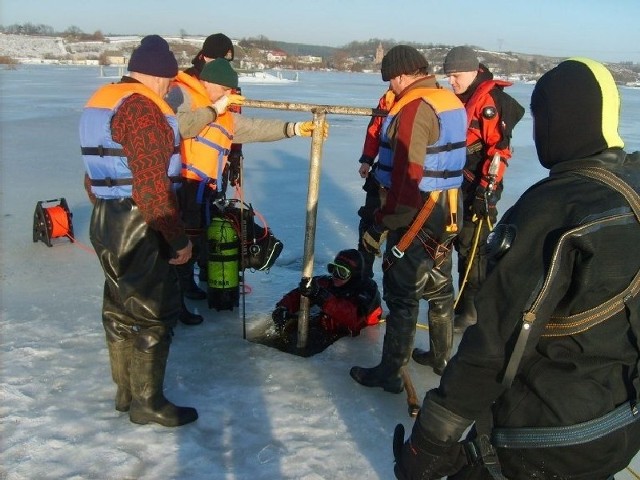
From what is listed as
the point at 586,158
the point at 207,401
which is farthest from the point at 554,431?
the point at 207,401

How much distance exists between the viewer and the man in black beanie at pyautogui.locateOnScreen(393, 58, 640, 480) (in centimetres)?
132

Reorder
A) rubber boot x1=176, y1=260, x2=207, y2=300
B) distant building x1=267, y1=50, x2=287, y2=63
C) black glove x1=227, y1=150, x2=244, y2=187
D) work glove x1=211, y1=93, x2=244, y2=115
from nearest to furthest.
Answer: work glove x1=211, y1=93, x2=244, y2=115
rubber boot x1=176, y1=260, x2=207, y2=300
black glove x1=227, y1=150, x2=244, y2=187
distant building x1=267, y1=50, x2=287, y2=63

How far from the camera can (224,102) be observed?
152 inches

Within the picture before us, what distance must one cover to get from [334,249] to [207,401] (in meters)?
3.07

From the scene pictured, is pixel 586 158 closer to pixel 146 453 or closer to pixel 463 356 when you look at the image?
pixel 463 356

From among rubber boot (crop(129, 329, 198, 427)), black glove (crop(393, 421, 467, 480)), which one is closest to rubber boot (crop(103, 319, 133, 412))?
rubber boot (crop(129, 329, 198, 427))

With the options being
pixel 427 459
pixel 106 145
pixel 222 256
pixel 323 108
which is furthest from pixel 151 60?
pixel 427 459

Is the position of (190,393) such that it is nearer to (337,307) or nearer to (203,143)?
(337,307)

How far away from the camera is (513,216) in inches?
55.1

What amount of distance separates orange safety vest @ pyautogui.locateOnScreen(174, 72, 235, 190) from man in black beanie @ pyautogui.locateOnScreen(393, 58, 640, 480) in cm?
291

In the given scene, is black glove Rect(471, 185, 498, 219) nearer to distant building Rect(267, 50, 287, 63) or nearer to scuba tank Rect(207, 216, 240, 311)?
scuba tank Rect(207, 216, 240, 311)

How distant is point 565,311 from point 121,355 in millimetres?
2416

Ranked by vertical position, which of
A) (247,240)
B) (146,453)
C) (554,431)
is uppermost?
(554,431)

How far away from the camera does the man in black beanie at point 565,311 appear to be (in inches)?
51.9
